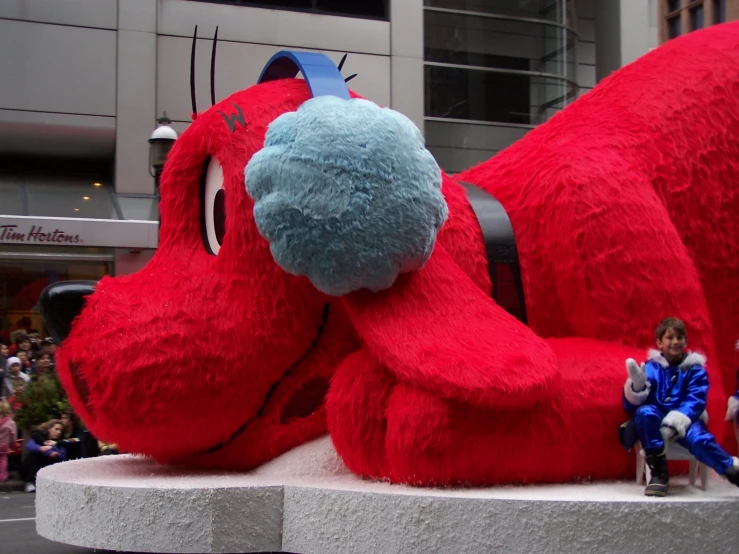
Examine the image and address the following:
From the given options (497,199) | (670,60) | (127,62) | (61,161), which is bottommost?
(497,199)

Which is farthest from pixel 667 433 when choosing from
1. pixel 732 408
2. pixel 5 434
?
pixel 5 434

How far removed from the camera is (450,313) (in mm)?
3664

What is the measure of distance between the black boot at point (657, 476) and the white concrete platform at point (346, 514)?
0.15ft

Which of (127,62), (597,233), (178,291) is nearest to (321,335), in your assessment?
(178,291)

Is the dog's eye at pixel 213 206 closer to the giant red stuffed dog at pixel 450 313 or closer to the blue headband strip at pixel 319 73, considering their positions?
the giant red stuffed dog at pixel 450 313

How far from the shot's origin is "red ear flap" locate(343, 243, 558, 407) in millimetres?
3373

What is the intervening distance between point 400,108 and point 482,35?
264cm

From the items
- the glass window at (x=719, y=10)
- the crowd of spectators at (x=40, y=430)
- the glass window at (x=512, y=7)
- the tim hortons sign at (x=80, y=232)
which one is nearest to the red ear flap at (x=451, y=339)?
the crowd of spectators at (x=40, y=430)

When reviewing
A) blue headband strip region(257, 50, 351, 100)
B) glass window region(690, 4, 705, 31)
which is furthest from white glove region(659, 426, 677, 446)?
glass window region(690, 4, 705, 31)

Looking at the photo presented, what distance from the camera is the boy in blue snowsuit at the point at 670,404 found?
3.35 metres

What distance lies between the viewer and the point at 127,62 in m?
14.6

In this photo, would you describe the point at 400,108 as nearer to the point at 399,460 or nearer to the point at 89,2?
the point at 89,2

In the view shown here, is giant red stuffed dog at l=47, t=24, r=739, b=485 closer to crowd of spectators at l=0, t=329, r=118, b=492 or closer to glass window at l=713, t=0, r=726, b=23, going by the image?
crowd of spectators at l=0, t=329, r=118, b=492

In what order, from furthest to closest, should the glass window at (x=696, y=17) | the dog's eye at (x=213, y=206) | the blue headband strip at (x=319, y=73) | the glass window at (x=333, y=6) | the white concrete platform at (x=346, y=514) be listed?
the glass window at (x=696, y=17), the glass window at (x=333, y=6), the dog's eye at (x=213, y=206), the blue headband strip at (x=319, y=73), the white concrete platform at (x=346, y=514)
